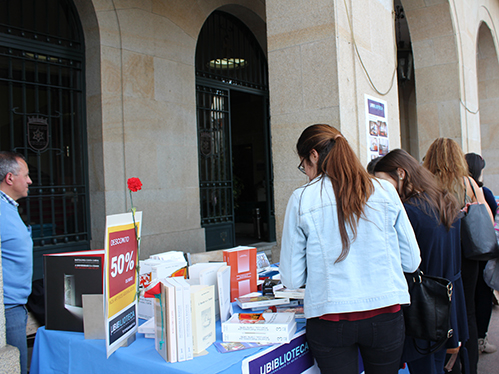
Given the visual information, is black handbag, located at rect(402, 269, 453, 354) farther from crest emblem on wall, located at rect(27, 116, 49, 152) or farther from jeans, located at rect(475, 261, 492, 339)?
crest emblem on wall, located at rect(27, 116, 49, 152)

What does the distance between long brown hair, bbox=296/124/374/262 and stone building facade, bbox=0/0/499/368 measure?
1787mm

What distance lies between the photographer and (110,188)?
5703 millimetres

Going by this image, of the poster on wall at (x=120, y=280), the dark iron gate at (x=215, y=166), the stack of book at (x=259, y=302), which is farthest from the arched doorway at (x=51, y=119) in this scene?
the stack of book at (x=259, y=302)

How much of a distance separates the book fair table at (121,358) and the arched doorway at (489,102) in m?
9.95

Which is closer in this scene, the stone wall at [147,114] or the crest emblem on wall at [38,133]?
the crest emblem on wall at [38,133]

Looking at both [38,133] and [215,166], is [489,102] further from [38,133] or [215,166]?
[38,133]

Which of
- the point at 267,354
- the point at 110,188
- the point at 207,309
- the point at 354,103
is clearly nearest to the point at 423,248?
the point at 267,354

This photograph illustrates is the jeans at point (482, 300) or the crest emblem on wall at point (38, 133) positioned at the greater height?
the crest emblem on wall at point (38, 133)

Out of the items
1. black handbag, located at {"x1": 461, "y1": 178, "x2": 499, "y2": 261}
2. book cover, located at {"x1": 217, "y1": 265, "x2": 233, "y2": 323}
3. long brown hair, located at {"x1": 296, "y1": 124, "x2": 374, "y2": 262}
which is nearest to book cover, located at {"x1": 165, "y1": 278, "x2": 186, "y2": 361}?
book cover, located at {"x1": 217, "y1": 265, "x2": 233, "y2": 323}

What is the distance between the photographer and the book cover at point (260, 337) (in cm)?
201

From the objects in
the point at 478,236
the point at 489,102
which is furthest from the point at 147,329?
the point at 489,102

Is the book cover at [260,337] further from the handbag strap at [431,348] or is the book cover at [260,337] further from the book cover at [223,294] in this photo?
the handbag strap at [431,348]

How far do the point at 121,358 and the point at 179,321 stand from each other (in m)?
0.41

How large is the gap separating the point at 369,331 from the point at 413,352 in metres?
0.69
